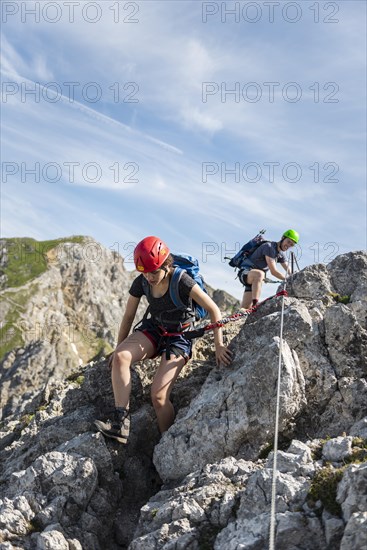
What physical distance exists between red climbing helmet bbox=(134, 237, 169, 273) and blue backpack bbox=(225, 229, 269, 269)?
28.2 feet

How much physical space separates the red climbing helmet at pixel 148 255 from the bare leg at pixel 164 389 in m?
2.47

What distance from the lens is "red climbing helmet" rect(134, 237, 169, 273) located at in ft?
37.3

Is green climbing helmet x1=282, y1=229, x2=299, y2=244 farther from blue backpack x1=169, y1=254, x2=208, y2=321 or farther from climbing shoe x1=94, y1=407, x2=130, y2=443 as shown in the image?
climbing shoe x1=94, y1=407, x2=130, y2=443

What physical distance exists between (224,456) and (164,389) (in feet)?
7.22

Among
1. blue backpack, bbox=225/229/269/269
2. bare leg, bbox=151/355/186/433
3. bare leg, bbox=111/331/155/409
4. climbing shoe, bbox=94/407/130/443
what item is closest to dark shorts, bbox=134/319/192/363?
bare leg, bbox=151/355/186/433

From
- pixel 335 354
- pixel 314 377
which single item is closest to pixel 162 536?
Result: pixel 314 377

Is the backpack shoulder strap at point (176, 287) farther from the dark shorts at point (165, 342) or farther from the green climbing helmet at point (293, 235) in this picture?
the green climbing helmet at point (293, 235)

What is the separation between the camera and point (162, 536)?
26.4 ft

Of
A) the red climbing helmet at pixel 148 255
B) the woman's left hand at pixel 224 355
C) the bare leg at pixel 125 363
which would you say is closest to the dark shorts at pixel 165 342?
the bare leg at pixel 125 363

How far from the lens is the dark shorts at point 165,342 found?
1232 centimetres

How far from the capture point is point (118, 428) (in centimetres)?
1155

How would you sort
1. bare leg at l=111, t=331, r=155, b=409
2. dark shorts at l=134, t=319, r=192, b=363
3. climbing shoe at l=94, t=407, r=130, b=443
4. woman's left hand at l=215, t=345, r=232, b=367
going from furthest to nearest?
dark shorts at l=134, t=319, r=192, b=363
woman's left hand at l=215, t=345, r=232, b=367
bare leg at l=111, t=331, r=155, b=409
climbing shoe at l=94, t=407, r=130, b=443

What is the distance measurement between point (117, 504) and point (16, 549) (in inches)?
106

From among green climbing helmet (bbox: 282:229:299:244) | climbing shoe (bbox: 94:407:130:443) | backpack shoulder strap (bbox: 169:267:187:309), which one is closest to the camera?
climbing shoe (bbox: 94:407:130:443)
